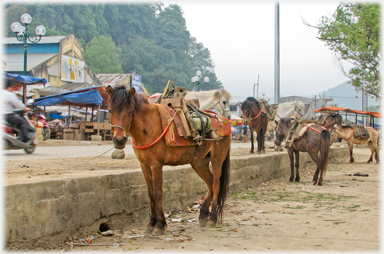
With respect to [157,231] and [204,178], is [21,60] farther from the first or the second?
[157,231]

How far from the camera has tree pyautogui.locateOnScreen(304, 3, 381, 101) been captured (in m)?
18.6

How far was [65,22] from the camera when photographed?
59.9 m

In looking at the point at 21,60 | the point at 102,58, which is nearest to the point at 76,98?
the point at 21,60

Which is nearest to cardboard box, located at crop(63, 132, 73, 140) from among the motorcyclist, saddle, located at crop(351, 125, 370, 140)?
the motorcyclist

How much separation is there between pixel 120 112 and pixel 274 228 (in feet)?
9.52

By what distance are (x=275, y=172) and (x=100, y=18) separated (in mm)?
65405

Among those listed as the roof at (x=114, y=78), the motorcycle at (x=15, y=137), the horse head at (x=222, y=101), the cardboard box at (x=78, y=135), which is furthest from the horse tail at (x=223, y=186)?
the roof at (x=114, y=78)

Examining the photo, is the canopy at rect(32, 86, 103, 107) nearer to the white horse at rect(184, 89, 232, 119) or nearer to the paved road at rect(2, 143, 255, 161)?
the paved road at rect(2, 143, 255, 161)

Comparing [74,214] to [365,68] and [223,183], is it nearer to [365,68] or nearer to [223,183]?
[223,183]

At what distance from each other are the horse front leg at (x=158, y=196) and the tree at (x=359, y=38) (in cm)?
1773

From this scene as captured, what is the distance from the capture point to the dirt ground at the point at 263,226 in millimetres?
4160

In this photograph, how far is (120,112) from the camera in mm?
4207

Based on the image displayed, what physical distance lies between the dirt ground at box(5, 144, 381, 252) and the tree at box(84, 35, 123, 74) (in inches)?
2052

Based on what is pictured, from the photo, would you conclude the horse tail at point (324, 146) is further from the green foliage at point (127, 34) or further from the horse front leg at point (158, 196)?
the green foliage at point (127, 34)
